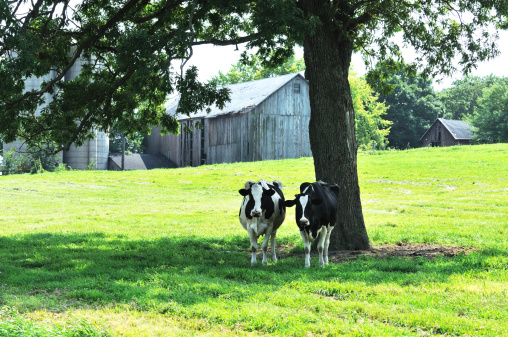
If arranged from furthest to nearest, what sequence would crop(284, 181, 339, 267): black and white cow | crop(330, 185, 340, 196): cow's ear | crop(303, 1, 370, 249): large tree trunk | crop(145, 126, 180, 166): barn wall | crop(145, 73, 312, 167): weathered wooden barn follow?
crop(145, 126, 180, 166): barn wall, crop(145, 73, 312, 167): weathered wooden barn, crop(303, 1, 370, 249): large tree trunk, crop(330, 185, 340, 196): cow's ear, crop(284, 181, 339, 267): black and white cow

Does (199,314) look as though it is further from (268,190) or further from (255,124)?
(255,124)

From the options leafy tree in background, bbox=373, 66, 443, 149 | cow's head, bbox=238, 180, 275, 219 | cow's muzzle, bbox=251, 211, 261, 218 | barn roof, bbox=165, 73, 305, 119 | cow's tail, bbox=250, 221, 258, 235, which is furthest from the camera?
leafy tree in background, bbox=373, 66, 443, 149

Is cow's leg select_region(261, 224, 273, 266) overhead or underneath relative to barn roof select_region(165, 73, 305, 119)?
underneath

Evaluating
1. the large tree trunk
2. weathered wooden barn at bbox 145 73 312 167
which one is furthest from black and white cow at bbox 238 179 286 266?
weathered wooden barn at bbox 145 73 312 167

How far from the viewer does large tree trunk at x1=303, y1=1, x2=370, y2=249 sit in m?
12.8

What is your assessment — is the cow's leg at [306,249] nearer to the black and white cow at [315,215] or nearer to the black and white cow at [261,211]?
the black and white cow at [315,215]

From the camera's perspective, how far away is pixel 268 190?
11.0m

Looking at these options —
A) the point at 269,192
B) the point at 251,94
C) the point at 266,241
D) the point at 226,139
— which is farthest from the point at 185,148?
the point at 266,241

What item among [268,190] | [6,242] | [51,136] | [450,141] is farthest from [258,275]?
[450,141]

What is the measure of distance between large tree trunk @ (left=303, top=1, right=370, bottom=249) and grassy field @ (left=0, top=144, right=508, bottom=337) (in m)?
1.25

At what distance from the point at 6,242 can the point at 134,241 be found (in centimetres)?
319

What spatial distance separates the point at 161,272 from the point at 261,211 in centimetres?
225

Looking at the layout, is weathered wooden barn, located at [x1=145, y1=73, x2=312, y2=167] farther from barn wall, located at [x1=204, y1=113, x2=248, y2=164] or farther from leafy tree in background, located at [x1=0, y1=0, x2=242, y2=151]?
leafy tree in background, located at [x1=0, y1=0, x2=242, y2=151]

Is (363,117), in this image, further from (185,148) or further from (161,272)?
(161,272)
